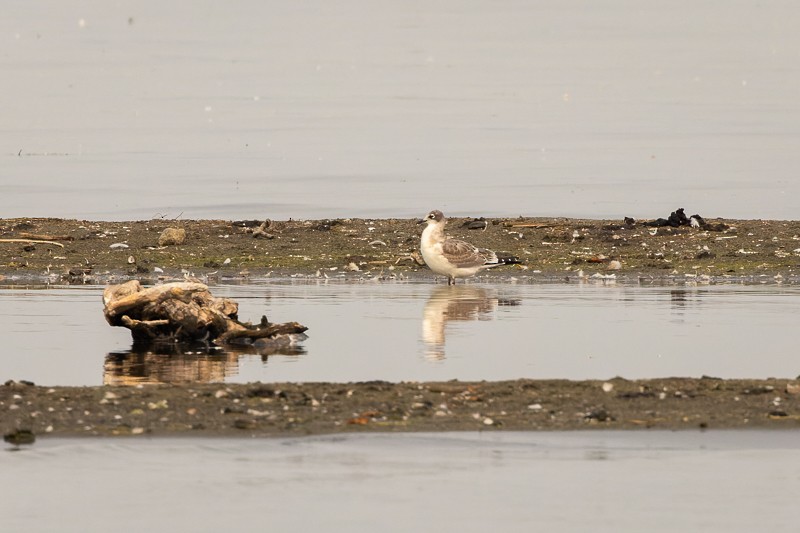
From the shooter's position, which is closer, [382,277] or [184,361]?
[184,361]

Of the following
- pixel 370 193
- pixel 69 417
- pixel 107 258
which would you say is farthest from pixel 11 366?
pixel 370 193

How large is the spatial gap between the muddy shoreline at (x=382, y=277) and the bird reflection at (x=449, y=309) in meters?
1.85

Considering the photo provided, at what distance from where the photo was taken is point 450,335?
16125 mm

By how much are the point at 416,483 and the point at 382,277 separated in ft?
45.1

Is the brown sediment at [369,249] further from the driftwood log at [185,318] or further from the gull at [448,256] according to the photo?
the driftwood log at [185,318]

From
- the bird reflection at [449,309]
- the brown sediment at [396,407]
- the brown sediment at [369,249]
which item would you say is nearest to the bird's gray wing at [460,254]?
the bird reflection at [449,309]

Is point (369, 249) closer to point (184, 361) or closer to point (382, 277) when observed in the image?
point (382, 277)

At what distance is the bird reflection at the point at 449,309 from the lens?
50.9ft

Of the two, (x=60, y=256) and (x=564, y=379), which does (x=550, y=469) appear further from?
(x=60, y=256)

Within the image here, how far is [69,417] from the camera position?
11023 mm

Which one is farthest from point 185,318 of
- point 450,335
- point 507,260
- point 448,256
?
point 507,260

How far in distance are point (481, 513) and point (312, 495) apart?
924 millimetres

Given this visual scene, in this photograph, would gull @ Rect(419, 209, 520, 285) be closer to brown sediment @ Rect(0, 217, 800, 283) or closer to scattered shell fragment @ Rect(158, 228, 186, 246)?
brown sediment @ Rect(0, 217, 800, 283)

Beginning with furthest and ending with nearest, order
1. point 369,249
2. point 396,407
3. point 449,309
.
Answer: point 369,249
point 449,309
point 396,407
